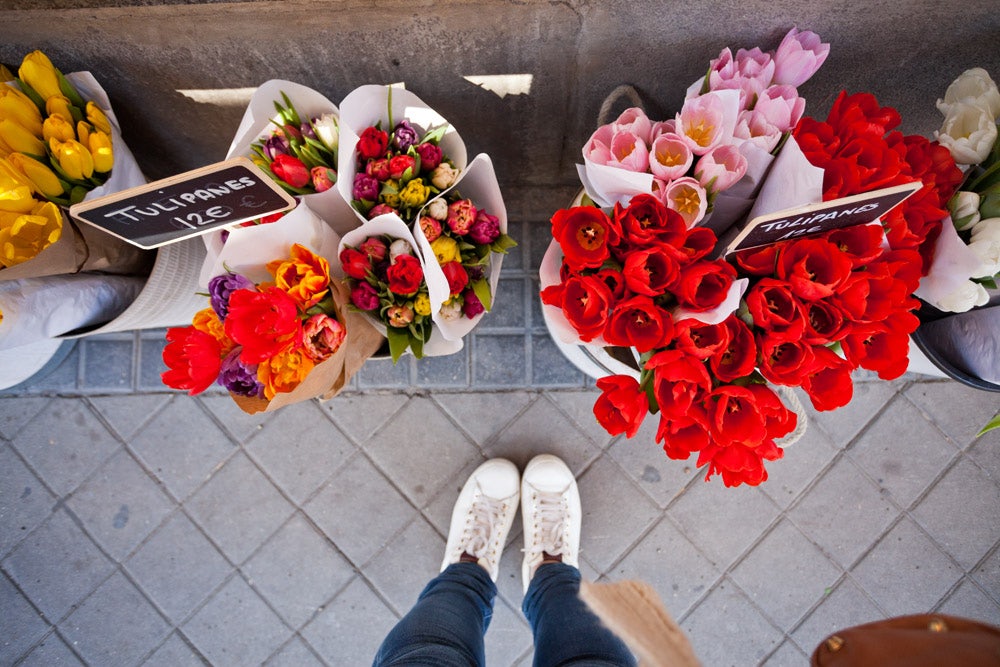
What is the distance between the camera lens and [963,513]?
1.83 m

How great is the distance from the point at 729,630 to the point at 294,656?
1.40 m

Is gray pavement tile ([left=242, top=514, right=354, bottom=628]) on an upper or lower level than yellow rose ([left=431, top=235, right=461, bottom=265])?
lower

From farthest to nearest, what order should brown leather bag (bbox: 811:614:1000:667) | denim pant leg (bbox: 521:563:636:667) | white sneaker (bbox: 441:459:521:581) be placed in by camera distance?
white sneaker (bbox: 441:459:521:581), denim pant leg (bbox: 521:563:636:667), brown leather bag (bbox: 811:614:1000:667)

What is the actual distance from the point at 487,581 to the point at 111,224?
1.35 m

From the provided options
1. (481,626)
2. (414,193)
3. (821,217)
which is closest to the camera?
(821,217)

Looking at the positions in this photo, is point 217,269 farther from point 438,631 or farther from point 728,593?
point 728,593

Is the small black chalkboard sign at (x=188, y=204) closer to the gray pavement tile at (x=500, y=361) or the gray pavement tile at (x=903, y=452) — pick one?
the gray pavement tile at (x=500, y=361)

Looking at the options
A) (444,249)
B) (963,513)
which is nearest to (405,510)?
(444,249)

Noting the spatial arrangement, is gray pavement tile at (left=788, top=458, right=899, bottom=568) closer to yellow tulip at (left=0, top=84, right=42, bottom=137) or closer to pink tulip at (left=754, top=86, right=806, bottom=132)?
pink tulip at (left=754, top=86, right=806, bottom=132)

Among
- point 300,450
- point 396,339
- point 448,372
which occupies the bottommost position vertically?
point 300,450

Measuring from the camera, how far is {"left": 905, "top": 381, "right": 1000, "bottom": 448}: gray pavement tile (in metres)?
1.85

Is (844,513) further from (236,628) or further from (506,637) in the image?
(236,628)

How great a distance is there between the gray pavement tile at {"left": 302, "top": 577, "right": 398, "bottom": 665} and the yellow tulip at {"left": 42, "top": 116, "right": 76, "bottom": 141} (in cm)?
146

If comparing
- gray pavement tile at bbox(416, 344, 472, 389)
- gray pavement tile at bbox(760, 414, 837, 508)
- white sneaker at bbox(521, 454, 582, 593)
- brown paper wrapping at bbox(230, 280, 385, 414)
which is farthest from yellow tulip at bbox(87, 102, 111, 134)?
gray pavement tile at bbox(760, 414, 837, 508)
